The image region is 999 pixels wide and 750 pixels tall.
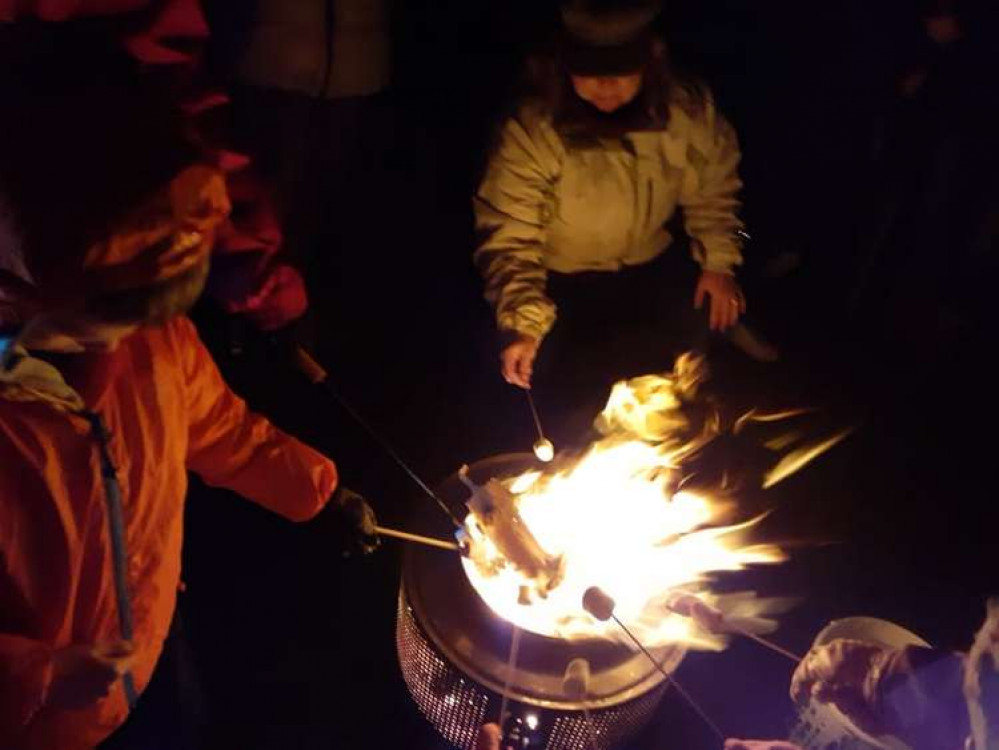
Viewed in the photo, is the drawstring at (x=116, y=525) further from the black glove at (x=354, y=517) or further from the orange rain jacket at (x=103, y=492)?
the black glove at (x=354, y=517)

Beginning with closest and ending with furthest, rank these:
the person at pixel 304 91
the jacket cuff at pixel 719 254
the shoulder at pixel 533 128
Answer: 1. the shoulder at pixel 533 128
2. the person at pixel 304 91
3. the jacket cuff at pixel 719 254

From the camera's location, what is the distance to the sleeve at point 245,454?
97.5 inches

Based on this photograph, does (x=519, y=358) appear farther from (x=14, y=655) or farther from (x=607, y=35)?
(x=14, y=655)

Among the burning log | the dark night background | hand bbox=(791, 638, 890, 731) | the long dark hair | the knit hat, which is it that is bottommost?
the dark night background

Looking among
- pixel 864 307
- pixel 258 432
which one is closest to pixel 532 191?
pixel 258 432

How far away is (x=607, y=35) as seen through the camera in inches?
120

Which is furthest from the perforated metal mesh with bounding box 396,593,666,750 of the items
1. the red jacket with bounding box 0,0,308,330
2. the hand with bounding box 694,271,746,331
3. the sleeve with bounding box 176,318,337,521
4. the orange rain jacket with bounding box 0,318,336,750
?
the hand with bounding box 694,271,746,331

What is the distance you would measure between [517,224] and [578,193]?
276 millimetres

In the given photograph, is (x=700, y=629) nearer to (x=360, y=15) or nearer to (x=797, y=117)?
(x=360, y=15)

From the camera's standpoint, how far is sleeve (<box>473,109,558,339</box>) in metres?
3.40

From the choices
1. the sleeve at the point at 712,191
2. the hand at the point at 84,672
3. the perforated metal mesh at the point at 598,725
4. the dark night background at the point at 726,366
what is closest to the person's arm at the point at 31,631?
the hand at the point at 84,672

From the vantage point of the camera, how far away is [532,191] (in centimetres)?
344

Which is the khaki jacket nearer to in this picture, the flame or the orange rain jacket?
the flame

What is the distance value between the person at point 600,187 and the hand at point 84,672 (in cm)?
192
